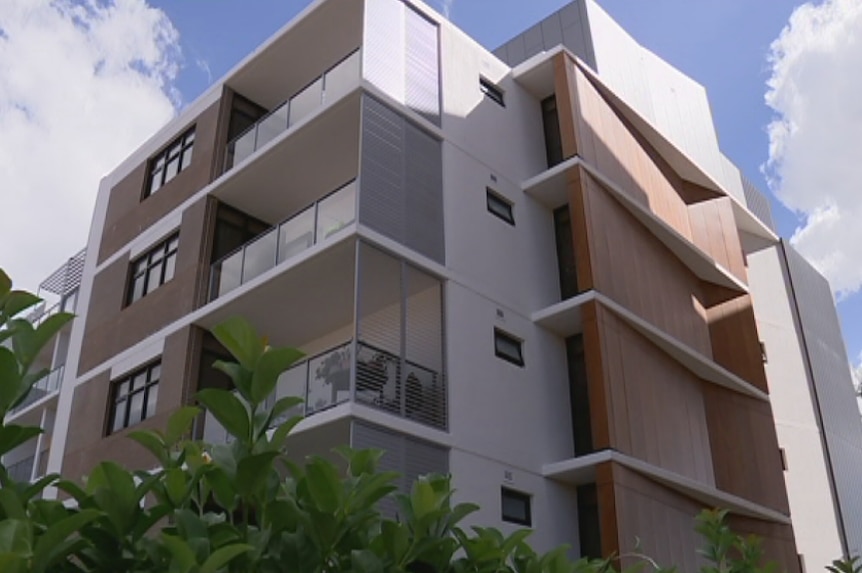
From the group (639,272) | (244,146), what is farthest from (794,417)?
(244,146)

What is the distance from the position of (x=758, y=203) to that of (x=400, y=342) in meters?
17.6

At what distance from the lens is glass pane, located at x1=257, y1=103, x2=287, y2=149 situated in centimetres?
1644

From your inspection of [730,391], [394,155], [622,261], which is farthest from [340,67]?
[730,391]

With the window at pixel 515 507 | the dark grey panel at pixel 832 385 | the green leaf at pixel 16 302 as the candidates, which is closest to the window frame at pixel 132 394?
the window at pixel 515 507

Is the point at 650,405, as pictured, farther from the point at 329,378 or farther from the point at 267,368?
the point at 267,368

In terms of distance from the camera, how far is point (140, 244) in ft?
61.4

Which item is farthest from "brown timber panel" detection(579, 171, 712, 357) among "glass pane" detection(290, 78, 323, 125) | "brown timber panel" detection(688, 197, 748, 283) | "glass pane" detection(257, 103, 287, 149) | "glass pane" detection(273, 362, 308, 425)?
"glass pane" detection(257, 103, 287, 149)

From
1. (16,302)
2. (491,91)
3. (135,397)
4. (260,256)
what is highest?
(491,91)

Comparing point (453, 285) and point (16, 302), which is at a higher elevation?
point (453, 285)

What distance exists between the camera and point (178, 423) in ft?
8.80

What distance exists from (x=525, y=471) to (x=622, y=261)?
4922 millimetres

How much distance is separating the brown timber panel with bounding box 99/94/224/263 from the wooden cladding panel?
28.7ft

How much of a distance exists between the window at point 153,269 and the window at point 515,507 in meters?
8.17

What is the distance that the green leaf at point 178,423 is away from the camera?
2.62 metres
